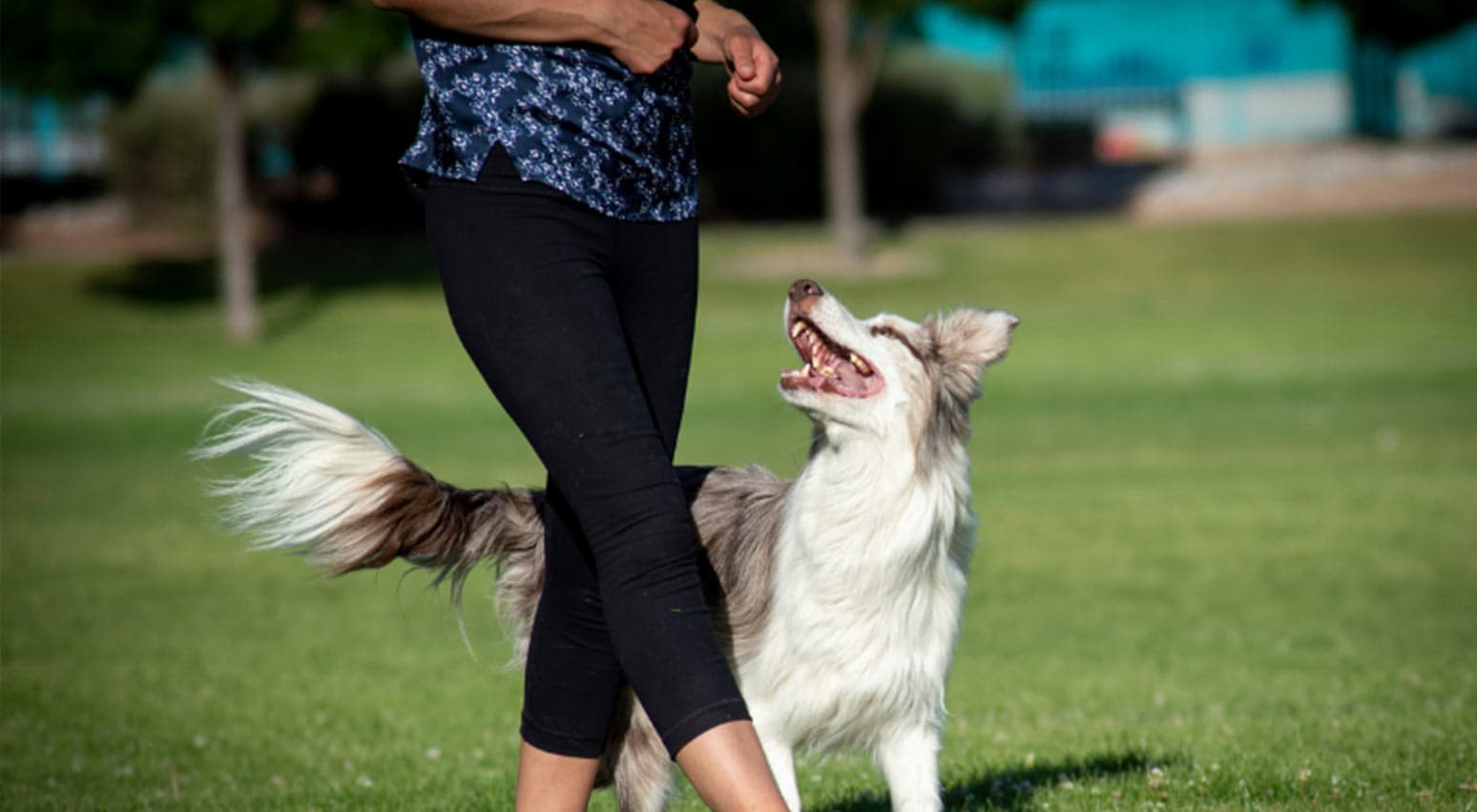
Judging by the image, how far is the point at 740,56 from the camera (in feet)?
12.7

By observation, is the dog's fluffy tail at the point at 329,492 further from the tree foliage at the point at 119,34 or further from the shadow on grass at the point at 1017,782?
the tree foliage at the point at 119,34

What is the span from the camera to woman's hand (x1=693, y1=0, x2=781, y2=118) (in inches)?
153

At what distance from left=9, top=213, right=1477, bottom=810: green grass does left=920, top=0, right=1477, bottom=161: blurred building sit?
10.4 metres

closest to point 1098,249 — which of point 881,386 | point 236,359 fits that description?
point 236,359

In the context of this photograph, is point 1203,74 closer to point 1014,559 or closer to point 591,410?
point 1014,559

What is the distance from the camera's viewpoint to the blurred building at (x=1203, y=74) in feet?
130

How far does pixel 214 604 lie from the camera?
1110cm

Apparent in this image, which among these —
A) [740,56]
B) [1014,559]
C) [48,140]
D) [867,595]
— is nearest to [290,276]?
[48,140]

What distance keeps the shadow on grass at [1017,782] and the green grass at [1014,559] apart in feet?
0.08

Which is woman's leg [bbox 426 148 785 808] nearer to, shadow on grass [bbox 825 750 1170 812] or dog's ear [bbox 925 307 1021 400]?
dog's ear [bbox 925 307 1021 400]

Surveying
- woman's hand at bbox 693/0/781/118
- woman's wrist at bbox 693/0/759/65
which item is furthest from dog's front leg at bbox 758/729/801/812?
woman's wrist at bbox 693/0/759/65

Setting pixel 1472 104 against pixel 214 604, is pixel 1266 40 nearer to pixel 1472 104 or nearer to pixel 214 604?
pixel 1472 104

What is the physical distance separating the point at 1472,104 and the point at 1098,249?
19.9m

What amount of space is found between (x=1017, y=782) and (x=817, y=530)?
5.87 ft
